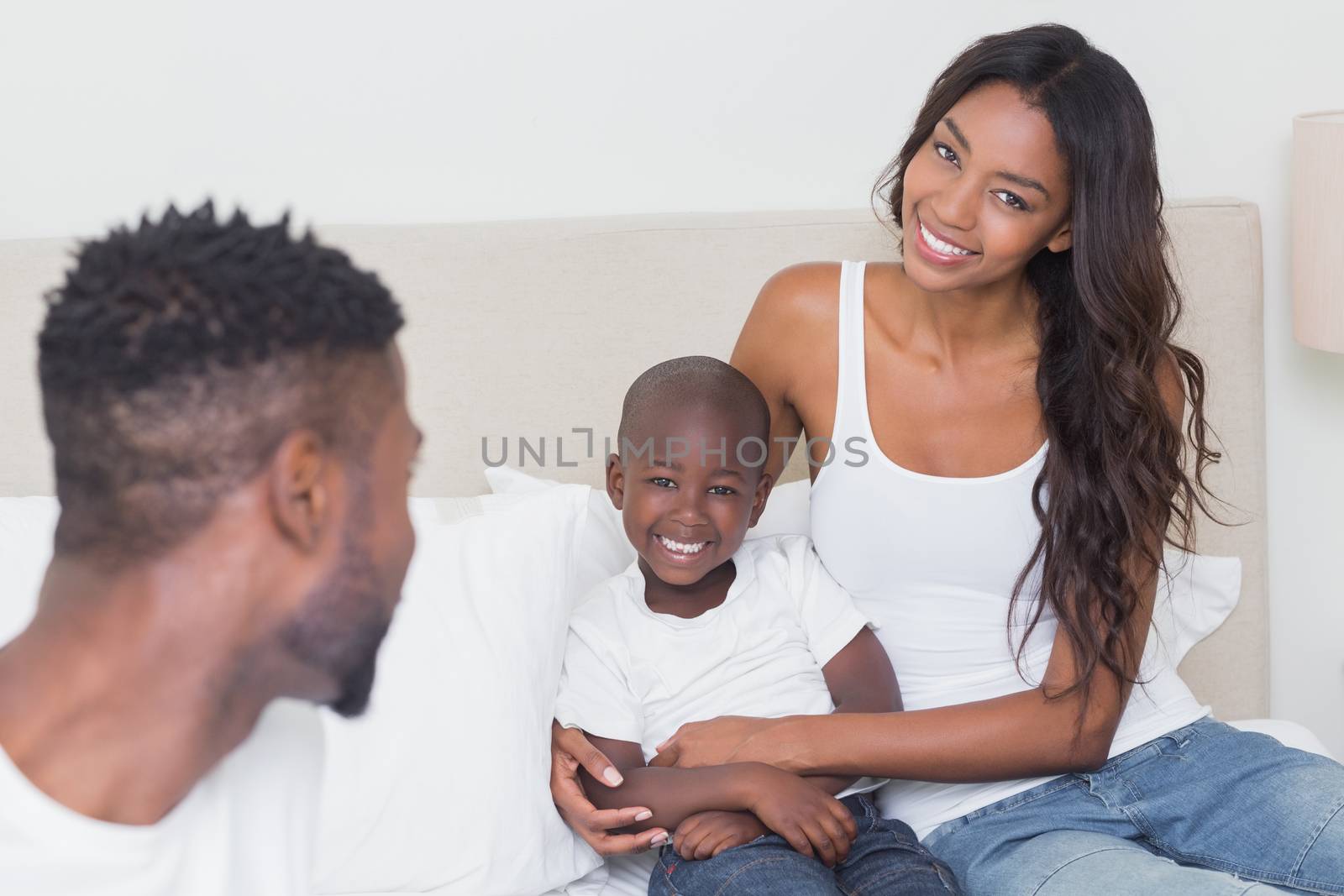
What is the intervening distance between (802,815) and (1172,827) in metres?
0.46

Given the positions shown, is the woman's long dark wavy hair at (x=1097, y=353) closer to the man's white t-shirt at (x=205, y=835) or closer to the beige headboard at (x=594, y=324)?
the beige headboard at (x=594, y=324)

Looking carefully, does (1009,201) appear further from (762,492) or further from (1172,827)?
(1172,827)

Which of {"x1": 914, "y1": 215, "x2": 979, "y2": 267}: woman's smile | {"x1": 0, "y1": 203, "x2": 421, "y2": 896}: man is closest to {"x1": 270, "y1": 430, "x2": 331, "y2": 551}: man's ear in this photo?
{"x1": 0, "y1": 203, "x2": 421, "y2": 896}: man

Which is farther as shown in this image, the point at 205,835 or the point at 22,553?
the point at 22,553

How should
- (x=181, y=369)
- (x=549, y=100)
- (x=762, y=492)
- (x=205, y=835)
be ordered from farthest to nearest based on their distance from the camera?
(x=549, y=100) → (x=762, y=492) → (x=205, y=835) → (x=181, y=369)

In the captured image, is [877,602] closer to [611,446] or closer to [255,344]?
[611,446]

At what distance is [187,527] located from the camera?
604mm

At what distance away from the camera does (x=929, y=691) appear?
5.21ft

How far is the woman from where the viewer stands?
4.71 ft

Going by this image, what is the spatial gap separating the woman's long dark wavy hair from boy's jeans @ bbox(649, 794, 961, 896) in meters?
0.27

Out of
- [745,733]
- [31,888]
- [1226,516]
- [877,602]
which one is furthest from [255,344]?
[1226,516]

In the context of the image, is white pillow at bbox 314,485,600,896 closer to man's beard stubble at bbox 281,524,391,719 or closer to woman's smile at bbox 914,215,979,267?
woman's smile at bbox 914,215,979,267

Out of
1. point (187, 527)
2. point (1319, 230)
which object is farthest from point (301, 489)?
point (1319, 230)

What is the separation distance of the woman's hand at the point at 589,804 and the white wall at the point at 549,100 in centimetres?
94
